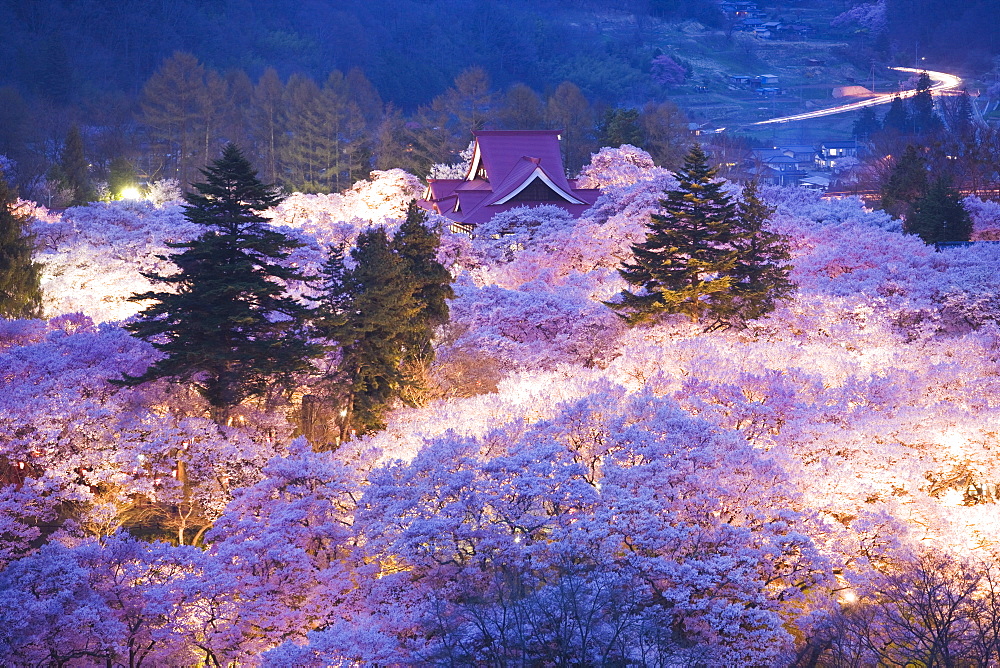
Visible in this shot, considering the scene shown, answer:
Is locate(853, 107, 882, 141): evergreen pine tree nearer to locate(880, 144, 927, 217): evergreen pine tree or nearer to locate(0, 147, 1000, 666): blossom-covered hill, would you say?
locate(880, 144, 927, 217): evergreen pine tree

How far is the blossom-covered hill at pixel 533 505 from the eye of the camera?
1331 centimetres

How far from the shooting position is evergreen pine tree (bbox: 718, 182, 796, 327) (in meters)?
25.0

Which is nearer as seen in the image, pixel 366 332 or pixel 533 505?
pixel 533 505

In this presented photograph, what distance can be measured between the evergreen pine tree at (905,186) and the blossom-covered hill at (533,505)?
70.4 feet

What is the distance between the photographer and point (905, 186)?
44719mm

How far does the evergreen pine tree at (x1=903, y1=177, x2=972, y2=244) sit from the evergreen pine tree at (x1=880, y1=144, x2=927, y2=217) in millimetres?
8500

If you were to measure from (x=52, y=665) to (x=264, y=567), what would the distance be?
→ 2956 millimetres

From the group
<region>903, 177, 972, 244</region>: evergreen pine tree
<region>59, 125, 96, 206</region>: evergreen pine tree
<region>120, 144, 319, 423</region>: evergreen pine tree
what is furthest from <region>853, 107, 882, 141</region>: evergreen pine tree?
<region>120, 144, 319, 423</region>: evergreen pine tree

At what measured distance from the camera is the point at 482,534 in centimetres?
1399

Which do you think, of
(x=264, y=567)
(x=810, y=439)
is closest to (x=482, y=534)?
(x=264, y=567)

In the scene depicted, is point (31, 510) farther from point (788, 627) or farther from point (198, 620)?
point (788, 627)

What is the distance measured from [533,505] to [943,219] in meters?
25.7

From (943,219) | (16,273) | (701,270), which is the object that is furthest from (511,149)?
(16,273)

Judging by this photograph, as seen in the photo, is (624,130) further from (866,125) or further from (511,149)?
(866,125)
